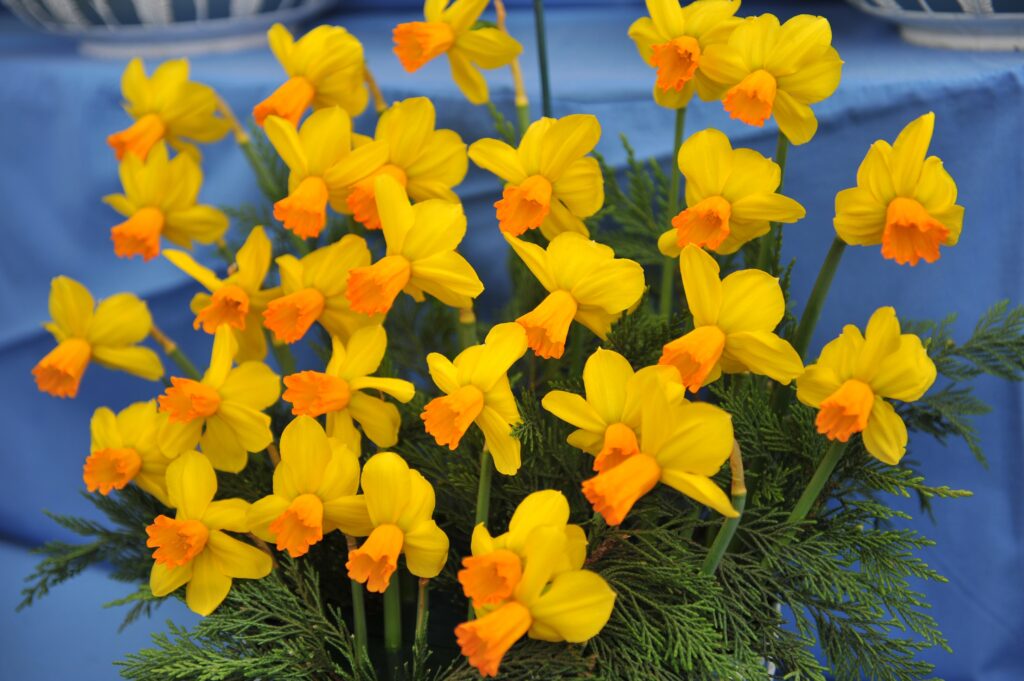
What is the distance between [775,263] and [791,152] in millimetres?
190

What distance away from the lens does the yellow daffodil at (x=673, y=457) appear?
1.20 feet

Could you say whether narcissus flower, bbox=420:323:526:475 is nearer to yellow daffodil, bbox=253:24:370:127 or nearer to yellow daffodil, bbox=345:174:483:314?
yellow daffodil, bbox=345:174:483:314

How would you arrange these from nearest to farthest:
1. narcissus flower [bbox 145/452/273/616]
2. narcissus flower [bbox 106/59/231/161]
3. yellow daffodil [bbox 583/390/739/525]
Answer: yellow daffodil [bbox 583/390/739/525], narcissus flower [bbox 145/452/273/616], narcissus flower [bbox 106/59/231/161]

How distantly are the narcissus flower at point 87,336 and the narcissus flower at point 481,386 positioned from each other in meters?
0.23

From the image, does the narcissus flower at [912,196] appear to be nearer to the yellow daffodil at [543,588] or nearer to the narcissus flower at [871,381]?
the narcissus flower at [871,381]

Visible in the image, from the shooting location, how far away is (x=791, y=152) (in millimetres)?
683

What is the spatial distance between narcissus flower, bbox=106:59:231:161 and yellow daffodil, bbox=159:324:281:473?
0.15 meters

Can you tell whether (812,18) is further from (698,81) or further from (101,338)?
(101,338)

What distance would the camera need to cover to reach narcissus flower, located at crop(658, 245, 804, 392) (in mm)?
400

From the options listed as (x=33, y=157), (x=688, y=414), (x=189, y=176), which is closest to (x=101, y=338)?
(x=189, y=176)

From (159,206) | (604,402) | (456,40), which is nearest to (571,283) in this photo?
(604,402)

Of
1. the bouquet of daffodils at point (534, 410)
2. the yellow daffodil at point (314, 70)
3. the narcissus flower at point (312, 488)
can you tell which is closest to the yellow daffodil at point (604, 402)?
the bouquet of daffodils at point (534, 410)

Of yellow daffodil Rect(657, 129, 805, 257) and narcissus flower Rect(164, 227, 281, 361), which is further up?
yellow daffodil Rect(657, 129, 805, 257)

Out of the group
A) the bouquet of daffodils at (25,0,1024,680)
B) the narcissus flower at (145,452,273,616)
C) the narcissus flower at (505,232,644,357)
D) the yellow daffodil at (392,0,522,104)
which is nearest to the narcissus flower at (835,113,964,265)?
the bouquet of daffodils at (25,0,1024,680)
